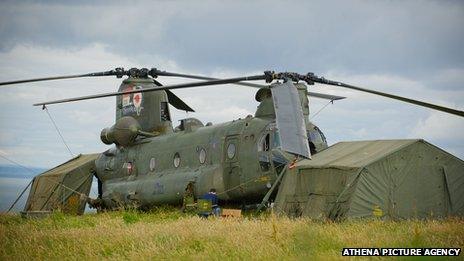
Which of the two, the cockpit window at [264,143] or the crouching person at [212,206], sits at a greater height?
the cockpit window at [264,143]

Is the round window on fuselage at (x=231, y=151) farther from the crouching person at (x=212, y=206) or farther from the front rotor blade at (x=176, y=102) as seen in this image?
the front rotor blade at (x=176, y=102)

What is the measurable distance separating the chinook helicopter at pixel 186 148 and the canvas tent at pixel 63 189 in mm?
46

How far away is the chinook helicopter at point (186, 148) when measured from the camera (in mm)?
18297

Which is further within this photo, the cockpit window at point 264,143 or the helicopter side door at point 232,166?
the helicopter side door at point 232,166

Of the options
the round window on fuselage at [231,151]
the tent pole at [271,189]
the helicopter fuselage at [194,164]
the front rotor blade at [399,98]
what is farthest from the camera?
the round window on fuselage at [231,151]

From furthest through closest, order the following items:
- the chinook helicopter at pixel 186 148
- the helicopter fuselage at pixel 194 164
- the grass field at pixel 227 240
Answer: the helicopter fuselage at pixel 194 164 → the chinook helicopter at pixel 186 148 → the grass field at pixel 227 240

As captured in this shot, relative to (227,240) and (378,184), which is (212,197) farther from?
(227,240)

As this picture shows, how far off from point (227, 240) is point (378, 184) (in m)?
5.68

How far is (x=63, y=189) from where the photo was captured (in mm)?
29828

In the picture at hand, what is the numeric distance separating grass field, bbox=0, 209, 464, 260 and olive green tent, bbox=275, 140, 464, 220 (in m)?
0.96

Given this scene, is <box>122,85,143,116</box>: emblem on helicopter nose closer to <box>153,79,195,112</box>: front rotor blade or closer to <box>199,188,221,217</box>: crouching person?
<box>153,79,195,112</box>: front rotor blade

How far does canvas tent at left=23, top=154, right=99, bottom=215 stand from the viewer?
1157 inches

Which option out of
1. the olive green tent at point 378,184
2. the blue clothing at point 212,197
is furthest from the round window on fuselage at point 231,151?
the olive green tent at point 378,184

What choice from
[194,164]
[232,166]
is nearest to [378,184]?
[232,166]
